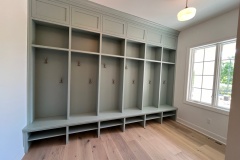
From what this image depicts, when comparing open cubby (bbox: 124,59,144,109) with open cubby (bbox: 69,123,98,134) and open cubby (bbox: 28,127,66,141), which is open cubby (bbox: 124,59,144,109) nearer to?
open cubby (bbox: 69,123,98,134)

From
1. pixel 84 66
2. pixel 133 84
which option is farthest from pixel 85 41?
pixel 133 84

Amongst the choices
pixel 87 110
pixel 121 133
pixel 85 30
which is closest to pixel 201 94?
pixel 121 133

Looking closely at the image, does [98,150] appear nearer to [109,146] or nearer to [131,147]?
[109,146]

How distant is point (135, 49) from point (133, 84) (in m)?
0.97

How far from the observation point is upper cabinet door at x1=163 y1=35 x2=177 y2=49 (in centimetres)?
304

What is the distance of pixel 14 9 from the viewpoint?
4.48 ft

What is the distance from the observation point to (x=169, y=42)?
3115 mm

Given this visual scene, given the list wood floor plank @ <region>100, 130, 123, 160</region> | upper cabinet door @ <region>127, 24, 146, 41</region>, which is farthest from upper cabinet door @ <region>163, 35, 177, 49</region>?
wood floor plank @ <region>100, 130, 123, 160</region>

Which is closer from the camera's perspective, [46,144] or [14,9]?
[14,9]

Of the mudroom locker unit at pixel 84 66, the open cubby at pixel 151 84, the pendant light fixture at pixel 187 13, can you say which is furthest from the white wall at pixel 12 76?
the open cubby at pixel 151 84

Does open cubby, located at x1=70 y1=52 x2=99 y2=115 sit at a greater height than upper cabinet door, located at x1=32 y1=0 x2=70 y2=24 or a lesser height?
lesser

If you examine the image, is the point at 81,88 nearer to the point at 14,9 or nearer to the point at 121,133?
the point at 121,133

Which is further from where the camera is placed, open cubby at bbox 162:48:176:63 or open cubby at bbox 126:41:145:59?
open cubby at bbox 162:48:176:63

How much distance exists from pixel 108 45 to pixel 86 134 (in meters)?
2.09
